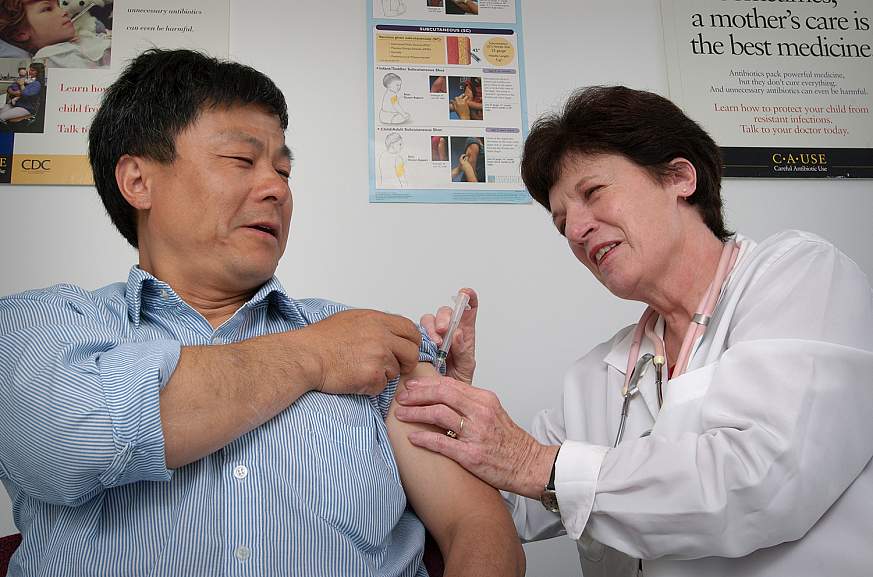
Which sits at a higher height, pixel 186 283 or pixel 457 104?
pixel 457 104

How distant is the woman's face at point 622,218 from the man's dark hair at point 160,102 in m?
0.62

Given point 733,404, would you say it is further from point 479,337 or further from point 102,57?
point 102,57

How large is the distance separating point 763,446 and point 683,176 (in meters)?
0.62

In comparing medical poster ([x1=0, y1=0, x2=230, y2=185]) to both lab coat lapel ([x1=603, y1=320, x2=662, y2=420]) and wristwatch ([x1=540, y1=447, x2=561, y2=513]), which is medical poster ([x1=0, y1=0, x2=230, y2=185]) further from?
wristwatch ([x1=540, y1=447, x2=561, y2=513])

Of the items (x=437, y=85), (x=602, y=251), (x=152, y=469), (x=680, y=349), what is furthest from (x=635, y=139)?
(x=152, y=469)

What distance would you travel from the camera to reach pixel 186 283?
128cm

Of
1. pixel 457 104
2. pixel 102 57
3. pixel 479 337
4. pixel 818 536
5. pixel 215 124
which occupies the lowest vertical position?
pixel 818 536

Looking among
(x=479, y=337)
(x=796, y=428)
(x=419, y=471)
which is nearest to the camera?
(x=796, y=428)

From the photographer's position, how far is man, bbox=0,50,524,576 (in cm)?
89

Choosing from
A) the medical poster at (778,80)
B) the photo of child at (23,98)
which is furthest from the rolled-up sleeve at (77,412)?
the medical poster at (778,80)

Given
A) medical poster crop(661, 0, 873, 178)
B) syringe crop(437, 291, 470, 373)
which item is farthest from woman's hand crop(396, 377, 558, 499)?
medical poster crop(661, 0, 873, 178)

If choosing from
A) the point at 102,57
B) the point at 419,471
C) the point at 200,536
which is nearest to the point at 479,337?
the point at 419,471

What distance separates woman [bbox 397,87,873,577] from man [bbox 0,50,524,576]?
14 cm

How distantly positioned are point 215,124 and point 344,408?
0.54 m
